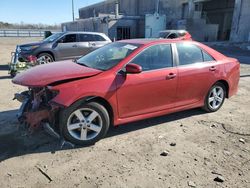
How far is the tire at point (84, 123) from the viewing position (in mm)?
3841

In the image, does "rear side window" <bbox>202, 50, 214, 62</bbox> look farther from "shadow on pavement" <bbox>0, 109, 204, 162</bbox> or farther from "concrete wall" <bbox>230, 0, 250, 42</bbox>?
"concrete wall" <bbox>230, 0, 250, 42</bbox>

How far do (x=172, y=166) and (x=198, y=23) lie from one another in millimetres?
31737

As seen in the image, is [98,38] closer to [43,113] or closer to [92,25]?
[43,113]

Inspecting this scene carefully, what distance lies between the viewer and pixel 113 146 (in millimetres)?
4074

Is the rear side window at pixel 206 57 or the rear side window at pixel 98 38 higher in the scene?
the rear side window at pixel 206 57

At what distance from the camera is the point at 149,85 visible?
14.6 ft

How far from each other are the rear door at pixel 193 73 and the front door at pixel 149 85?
0.67ft

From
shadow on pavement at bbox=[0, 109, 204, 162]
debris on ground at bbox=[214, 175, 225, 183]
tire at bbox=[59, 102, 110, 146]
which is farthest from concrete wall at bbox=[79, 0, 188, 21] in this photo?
debris on ground at bbox=[214, 175, 225, 183]

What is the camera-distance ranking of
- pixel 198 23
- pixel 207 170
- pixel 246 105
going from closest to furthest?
pixel 207 170, pixel 246 105, pixel 198 23

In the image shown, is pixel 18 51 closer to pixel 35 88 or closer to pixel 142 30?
pixel 35 88

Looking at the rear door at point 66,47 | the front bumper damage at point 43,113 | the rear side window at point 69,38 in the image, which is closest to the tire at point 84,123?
the front bumper damage at point 43,113

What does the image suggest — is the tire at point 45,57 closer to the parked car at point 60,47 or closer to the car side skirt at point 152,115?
the parked car at point 60,47

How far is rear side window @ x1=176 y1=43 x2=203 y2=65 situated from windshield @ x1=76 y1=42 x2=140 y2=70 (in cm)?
91

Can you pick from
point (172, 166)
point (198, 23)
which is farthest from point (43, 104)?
point (198, 23)
